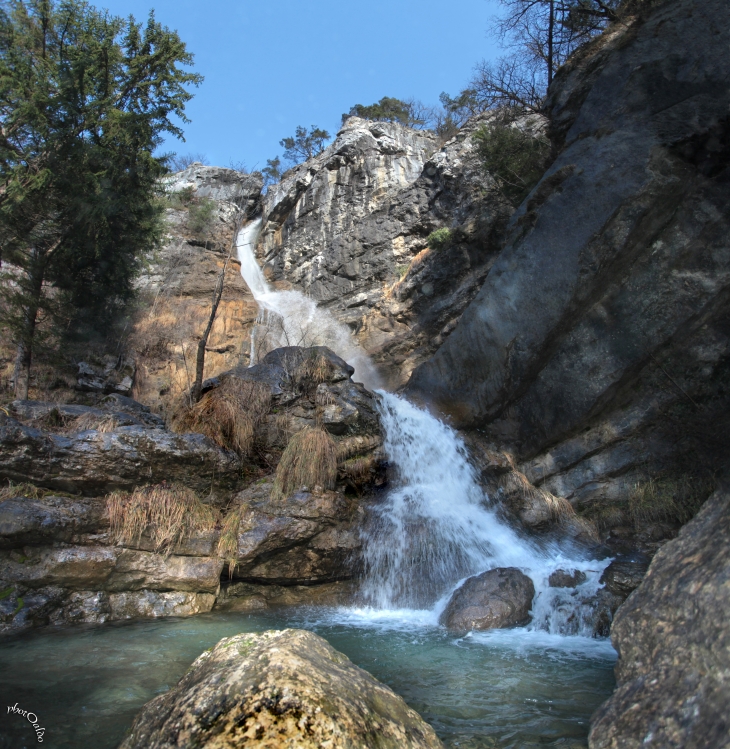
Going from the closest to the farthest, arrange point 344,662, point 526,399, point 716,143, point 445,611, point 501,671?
point 344,662 < point 501,671 < point 445,611 < point 716,143 < point 526,399

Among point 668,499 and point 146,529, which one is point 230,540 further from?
point 668,499

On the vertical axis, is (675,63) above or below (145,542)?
above

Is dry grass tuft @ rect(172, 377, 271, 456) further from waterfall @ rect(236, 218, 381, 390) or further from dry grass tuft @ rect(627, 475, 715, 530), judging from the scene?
waterfall @ rect(236, 218, 381, 390)

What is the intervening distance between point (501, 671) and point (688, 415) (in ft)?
17.4

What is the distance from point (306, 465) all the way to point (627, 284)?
5.95 m

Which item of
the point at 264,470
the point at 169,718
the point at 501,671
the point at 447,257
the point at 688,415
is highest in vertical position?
the point at 447,257

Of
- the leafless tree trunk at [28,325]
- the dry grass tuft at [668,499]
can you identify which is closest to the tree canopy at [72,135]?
the leafless tree trunk at [28,325]

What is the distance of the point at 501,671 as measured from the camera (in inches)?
194

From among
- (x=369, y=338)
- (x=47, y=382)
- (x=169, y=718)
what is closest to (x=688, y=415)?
(x=169, y=718)

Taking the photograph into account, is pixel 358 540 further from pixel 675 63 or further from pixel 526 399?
pixel 675 63

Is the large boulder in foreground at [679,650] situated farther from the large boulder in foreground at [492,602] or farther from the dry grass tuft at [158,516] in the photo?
the dry grass tuft at [158,516]

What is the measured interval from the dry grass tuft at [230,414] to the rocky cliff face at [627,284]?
4.47 meters

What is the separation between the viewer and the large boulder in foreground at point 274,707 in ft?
8.68

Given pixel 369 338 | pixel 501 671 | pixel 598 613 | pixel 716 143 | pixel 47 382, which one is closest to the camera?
pixel 501 671
